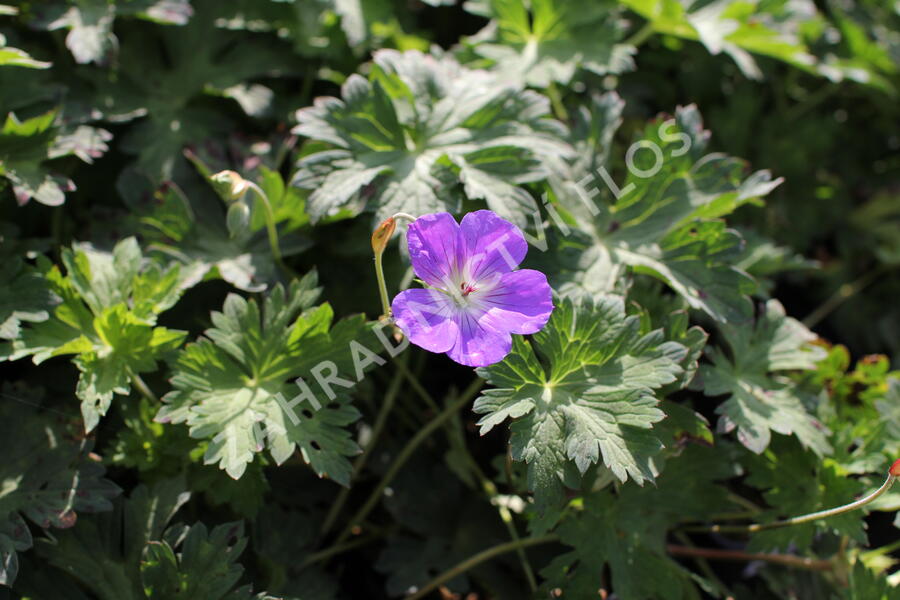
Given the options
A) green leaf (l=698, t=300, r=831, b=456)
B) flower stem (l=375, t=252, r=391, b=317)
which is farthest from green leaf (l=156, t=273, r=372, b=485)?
green leaf (l=698, t=300, r=831, b=456)

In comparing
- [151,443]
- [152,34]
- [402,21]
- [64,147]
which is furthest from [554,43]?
[151,443]

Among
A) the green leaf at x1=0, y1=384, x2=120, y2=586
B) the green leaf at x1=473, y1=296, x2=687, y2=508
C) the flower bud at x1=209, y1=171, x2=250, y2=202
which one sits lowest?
the green leaf at x1=0, y1=384, x2=120, y2=586

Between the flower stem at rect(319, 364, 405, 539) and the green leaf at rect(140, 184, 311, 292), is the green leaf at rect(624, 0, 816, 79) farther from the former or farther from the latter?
the flower stem at rect(319, 364, 405, 539)

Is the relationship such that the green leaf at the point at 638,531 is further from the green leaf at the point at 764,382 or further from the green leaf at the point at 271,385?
the green leaf at the point at 271,385

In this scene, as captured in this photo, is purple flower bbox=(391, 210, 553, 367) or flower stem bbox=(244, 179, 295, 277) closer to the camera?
purple flower bbox=(391, 210, 553, 367)

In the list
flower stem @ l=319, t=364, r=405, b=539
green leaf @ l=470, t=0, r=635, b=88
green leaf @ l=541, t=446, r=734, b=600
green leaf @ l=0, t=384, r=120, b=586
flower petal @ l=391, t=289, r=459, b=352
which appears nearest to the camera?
flower petal @ l=391, t=289, r=459, b=352

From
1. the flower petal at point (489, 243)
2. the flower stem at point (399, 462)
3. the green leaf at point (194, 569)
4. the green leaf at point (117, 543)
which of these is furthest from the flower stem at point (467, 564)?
the flower petal at point (489, 243)

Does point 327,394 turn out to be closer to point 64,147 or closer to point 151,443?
point 151,443
